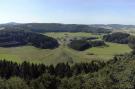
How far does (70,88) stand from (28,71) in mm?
39873

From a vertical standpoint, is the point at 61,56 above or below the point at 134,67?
below

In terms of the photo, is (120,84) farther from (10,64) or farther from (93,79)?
(10,64)

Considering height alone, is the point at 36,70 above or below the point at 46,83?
below

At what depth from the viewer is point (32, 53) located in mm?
183000

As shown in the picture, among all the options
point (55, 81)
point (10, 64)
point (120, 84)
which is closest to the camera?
point (120, 84)

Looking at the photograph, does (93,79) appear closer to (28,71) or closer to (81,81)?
(81,81)

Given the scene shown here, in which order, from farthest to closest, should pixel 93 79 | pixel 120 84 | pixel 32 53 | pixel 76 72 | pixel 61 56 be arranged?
pixel 32 53
pixel 61 56
pixel 76 72
pixel 93 79
pixel 120 84

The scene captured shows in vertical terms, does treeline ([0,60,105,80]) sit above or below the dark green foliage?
below

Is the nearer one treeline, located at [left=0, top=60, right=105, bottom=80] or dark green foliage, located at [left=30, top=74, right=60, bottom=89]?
dark green foliage, located at [left=30, top=74, right=60, bottom=89]

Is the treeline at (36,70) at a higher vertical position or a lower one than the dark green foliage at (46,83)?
lower

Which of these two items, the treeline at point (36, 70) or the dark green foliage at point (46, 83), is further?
the treeline at point (36, 70)

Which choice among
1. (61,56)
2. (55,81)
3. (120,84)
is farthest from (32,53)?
(120,84)

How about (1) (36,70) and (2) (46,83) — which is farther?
(1) (36,70)

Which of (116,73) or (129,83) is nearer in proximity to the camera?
(129,83)
